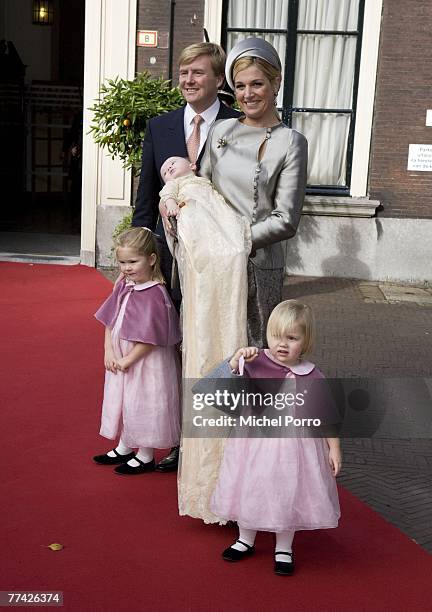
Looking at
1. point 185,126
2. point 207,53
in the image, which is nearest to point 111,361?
point 185,126

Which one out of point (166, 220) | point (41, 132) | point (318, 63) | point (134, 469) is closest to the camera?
point (166, 220)

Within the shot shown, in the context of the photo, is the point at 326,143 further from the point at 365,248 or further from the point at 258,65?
the point at 258,65

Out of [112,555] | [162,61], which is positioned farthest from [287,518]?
[162,61]

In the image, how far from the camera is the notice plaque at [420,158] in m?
11.3

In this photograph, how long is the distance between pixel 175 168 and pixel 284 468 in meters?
1.39

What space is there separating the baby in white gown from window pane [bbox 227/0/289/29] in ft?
27.1

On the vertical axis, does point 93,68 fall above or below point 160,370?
above

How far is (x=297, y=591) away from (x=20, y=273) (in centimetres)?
798

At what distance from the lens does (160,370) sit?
4.59 meters

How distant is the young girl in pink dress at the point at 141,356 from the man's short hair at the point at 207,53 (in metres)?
0.83

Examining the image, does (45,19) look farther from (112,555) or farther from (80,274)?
(112,555)

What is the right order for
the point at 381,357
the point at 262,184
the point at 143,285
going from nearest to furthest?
1. the point at 262,184
2. the point at 143,285
3. the point at 381,357

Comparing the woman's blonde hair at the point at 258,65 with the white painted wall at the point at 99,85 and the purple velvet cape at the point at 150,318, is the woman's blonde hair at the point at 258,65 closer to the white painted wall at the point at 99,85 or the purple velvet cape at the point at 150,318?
the purple velvet cape at the point at 150,318

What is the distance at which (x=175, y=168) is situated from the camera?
13.2 feet
